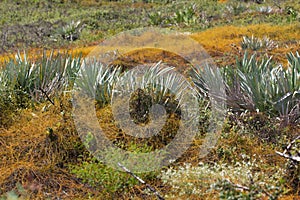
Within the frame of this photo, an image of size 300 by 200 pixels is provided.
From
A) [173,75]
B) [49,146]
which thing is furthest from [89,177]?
[173,75]

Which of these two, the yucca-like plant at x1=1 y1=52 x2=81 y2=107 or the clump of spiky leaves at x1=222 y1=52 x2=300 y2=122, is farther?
the yucca-like plant at x1=1 y1=52 x2=81 y2=107

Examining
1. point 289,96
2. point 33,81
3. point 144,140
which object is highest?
point 33,81

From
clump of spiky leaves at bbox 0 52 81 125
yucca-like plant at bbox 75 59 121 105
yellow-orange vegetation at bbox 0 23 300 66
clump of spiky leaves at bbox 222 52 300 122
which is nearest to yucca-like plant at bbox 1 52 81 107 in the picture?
clump of spiky leaves at bbox 0 52 81 125

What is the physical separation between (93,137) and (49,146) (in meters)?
0.53

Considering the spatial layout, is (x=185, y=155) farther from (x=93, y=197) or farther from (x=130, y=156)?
(x=93, y=197)

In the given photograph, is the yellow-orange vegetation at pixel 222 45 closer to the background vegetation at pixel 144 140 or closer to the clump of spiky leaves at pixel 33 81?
the clump of spiky leaves at pixel 33 81

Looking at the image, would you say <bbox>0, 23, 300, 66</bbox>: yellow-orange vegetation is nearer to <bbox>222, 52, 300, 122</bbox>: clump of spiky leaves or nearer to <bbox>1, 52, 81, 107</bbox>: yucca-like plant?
<bbox>1, 52, 81, 107</bbox>: yucca-like plant

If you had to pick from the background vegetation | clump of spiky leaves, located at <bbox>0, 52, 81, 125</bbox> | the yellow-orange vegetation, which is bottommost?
the yellow-orange vegetation

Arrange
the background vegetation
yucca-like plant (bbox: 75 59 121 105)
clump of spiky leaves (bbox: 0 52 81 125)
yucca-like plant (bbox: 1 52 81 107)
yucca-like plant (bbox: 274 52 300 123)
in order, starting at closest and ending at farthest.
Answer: the background vegetation < yucca-like plant (bbox: 274 52 300 123) < yucca-like plant (bbox: 75 59 121 105) < clump of spiky leaves (bbox: 0 52 81 125) < yucca-like plant (bbox: 1 52 81 107)

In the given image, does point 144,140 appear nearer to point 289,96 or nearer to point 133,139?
point 133,139

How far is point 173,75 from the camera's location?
654 cm

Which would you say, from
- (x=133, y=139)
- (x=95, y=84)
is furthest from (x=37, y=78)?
(x=133, y=139)

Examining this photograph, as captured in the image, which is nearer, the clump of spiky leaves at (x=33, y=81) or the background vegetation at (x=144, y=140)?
the background vegetation at (x=144, y=140)

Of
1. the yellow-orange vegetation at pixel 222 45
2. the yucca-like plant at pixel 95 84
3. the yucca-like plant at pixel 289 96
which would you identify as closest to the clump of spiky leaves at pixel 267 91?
the yucca-like plant at pixel 289 96
